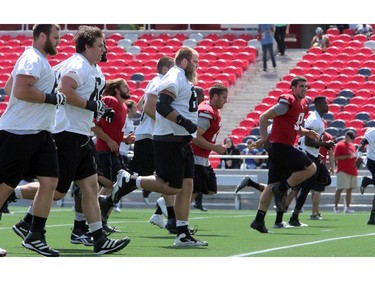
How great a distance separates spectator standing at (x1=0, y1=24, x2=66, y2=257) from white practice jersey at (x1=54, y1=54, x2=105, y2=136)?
439 millimetres

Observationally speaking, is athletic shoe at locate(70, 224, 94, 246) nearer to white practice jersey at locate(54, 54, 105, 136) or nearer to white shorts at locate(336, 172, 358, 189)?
white practice jersey at locate(54, 54, 105, 136)

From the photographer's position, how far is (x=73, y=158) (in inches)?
371

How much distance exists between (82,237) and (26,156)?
195cm

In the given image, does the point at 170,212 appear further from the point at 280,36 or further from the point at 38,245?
the point at 280,36

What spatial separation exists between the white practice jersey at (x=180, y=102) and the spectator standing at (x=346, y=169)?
10.8 m

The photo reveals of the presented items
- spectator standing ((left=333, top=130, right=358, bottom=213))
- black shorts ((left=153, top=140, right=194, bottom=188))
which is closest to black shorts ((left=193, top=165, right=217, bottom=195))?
black shorts ((left=153, top=140, right=194, bottom=188))

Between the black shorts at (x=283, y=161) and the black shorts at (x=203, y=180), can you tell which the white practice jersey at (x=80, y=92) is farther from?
the black shorts at (x=283, y=161)

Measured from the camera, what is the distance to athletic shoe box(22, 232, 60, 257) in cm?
892

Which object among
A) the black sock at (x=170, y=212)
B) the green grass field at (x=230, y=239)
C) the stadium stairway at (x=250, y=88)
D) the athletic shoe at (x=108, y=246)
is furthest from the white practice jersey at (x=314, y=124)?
the stadium stairway at (x=250, y=88)

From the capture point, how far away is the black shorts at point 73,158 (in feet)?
30.9

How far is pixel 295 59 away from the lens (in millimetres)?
31484

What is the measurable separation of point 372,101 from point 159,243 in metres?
15.5

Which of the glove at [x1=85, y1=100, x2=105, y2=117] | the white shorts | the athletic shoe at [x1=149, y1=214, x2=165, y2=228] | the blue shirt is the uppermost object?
the glove at [x1=85, y1=100, x2=105, y2=117]

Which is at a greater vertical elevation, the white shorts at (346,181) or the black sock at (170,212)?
the black sock at (170,212)
